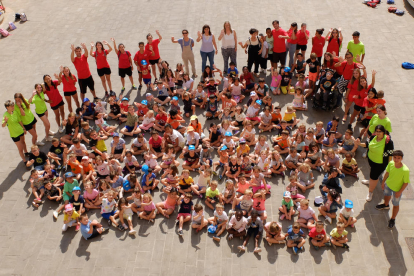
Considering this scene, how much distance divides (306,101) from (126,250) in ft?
26.6

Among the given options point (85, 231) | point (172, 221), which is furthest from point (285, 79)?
point (85, 231)

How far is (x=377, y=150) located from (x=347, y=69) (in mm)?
3985

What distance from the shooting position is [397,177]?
7.95 m

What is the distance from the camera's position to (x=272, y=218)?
8.88 metres

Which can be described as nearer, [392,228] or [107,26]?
[392,228]

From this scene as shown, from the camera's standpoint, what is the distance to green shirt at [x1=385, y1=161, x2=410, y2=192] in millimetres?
7855

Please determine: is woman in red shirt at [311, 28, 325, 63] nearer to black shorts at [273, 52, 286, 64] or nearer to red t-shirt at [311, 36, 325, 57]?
red t-shirt at [311, 36, 325, 57]

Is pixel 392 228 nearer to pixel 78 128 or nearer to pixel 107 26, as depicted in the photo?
pixel 78 128

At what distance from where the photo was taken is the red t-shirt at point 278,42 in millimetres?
13406

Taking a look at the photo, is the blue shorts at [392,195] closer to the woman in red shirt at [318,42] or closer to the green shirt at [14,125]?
the woman in red shirt at [318,42]

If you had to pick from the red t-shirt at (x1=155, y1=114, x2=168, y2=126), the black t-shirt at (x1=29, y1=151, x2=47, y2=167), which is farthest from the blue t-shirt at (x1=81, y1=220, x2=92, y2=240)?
the red t-shirt at (x1=155, y1=114, x2=168, y2=126)

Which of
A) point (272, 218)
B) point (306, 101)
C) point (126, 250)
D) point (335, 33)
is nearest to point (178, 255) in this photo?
point (126, 250)

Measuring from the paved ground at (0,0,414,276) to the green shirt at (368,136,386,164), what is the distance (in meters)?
1.08

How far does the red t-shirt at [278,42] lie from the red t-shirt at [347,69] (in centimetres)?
251
